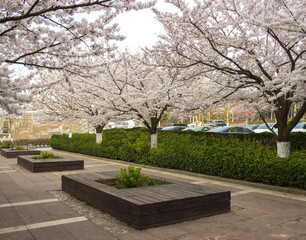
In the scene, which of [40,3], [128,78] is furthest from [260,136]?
[40,3]

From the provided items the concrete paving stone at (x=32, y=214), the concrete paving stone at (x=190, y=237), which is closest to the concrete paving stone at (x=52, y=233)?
the concrete paving stone at (x=32, y=214)

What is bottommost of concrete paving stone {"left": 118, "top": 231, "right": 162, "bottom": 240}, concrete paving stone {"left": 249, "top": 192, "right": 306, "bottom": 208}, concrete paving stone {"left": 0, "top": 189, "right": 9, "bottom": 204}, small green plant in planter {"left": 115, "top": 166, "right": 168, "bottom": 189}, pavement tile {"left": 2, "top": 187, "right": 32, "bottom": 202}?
concrete paving stone {"left": 0, "top": 189, "right": 9, "bottom": 204}

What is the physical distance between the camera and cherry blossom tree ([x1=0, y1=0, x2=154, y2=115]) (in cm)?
522

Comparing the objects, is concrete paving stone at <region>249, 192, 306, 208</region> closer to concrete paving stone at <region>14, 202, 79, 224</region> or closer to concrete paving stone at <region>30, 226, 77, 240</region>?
concrete paving stone at <region>14, 202, 79, 224</region>

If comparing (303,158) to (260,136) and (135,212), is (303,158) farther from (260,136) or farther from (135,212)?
(135,212)

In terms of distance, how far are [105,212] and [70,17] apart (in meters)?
3.91

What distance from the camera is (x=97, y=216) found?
18.9 feet

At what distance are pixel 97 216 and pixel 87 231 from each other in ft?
2.65

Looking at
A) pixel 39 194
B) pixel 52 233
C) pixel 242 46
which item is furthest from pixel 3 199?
pixel 242 46

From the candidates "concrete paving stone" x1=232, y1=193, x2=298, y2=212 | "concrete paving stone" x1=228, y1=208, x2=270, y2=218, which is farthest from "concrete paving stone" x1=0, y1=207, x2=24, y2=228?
"concrete paving stone" x1=232, y1=193, x2=298, y2=212

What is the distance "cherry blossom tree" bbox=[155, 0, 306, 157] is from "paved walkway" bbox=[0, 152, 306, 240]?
262 centimetres

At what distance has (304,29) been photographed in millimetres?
6863

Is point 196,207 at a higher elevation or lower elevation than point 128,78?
lower

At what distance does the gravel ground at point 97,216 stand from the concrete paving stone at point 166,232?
1.20 ft
